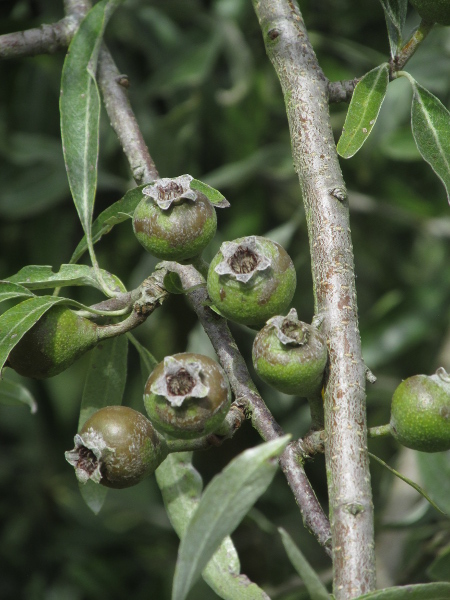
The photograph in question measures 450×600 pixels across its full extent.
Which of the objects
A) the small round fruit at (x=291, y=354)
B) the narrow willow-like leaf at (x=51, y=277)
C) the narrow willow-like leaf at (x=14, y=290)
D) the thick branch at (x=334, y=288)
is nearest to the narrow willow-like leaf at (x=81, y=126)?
the narrow willow-like leaf at (x=51, y=277)

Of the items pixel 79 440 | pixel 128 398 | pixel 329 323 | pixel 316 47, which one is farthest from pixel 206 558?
pixel 316 47

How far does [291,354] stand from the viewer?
111 cm

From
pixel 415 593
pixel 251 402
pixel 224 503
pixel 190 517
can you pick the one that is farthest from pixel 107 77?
pixel 415 593

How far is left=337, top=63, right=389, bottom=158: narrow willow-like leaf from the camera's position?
1.40m

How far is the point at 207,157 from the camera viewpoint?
9.95 feet

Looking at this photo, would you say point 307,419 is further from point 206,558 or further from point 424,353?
point 206,558

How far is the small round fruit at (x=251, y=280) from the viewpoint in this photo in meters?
1.18

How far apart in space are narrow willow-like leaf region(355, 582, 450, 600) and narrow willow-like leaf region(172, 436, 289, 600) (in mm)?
200

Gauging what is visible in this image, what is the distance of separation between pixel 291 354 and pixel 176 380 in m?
0.19

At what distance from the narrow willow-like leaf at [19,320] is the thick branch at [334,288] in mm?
478

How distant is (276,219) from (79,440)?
2167 mm

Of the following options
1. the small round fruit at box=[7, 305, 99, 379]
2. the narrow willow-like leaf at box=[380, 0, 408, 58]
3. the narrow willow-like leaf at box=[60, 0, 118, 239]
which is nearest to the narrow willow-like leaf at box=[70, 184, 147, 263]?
the narrow willow-like leaf at box=[60, 0, 118, 239]

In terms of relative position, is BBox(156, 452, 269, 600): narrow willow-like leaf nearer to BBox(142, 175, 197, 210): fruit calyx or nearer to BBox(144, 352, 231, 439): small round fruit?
BBox(144, 352, 231, 439): small round fruit

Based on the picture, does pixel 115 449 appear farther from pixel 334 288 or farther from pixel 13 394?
pixel 13 394
